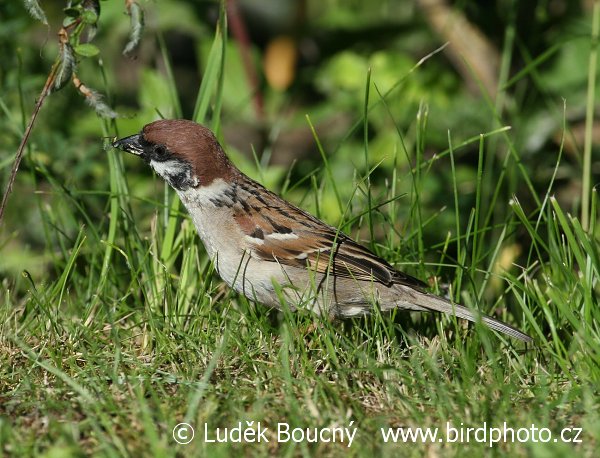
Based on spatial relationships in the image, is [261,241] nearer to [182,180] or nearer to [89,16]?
[182,180]

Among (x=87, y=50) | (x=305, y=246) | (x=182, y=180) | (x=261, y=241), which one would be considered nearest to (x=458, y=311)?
(x=305, y=246)

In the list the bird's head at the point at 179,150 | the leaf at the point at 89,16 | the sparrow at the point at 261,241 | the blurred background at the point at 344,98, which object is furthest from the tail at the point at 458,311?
the leaf at the point at 89,16

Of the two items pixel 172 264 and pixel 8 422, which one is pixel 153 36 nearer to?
pixel 172 264

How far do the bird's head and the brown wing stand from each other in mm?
232

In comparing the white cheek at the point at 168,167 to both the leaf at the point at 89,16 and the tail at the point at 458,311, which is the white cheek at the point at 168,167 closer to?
the leaf at the point at 89,16

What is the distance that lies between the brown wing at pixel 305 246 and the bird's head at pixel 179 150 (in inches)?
9.1

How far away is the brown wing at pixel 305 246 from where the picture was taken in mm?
3803

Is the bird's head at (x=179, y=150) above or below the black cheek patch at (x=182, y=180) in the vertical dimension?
above

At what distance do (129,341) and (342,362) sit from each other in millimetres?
823

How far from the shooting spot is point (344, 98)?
6289 millimetres

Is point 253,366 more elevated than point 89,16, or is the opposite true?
point 89,16

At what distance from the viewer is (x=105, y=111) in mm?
3617

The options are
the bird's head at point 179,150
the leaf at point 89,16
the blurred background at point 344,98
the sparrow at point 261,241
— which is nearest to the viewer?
the leaf at point 89,16

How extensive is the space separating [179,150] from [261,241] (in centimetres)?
54
